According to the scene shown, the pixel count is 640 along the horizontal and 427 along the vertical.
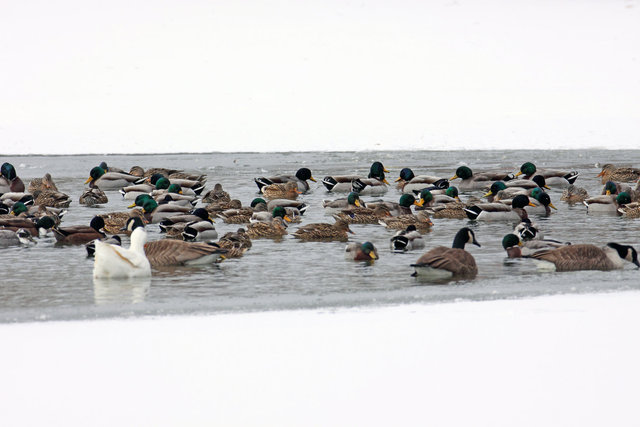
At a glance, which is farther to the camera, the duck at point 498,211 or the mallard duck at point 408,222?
the duck at point 498,211

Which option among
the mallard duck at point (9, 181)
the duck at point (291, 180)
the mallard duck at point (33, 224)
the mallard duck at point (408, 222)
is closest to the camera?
the mallard duck at point (33, 224)

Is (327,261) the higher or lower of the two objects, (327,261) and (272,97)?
the lower

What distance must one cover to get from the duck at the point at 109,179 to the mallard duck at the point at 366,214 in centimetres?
592

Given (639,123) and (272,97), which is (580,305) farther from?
(272,97)

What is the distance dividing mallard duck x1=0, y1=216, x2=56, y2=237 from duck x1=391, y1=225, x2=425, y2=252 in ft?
15.4

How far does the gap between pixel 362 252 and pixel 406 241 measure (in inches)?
37.2

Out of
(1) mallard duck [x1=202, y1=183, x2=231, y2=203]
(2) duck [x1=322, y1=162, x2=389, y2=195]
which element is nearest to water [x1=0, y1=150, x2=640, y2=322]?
(1) mallard duck [x1=202, y1=183, x2=231, y2=203]

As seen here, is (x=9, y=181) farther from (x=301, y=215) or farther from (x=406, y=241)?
(x=406, y=241)

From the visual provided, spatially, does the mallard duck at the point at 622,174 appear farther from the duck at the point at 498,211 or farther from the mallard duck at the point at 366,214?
the mallard duck at the point at 366,214

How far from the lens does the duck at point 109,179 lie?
17.8 metres

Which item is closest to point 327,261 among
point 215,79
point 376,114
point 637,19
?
point 376,114

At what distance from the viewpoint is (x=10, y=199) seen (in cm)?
1498

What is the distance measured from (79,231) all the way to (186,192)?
4413 mm

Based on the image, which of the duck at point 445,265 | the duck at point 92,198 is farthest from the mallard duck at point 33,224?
the duck at point 445,265
